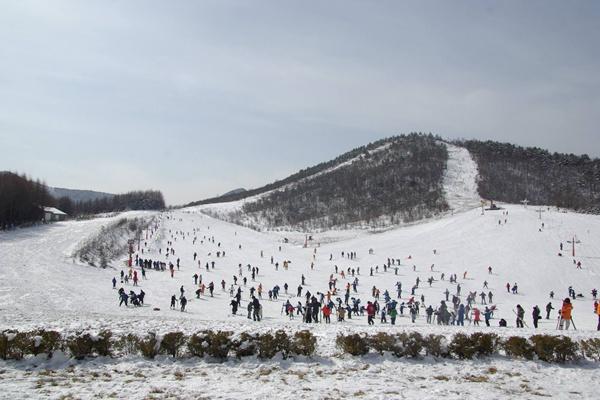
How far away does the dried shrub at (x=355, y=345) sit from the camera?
1071 cm

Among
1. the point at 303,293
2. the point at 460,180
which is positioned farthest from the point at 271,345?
the point at 460,180

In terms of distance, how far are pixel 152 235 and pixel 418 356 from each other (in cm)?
5656

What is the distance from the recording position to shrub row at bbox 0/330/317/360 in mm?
9820

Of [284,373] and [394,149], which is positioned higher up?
[394,149]

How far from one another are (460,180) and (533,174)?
26584mm

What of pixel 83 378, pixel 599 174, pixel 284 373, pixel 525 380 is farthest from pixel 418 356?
pixel 599 174

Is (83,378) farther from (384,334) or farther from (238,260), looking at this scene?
(238,260)

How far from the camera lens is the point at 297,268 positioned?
45.6 m

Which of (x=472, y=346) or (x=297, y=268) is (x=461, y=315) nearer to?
(x=472, y=346)

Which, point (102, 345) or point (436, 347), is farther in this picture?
point (436, 347)

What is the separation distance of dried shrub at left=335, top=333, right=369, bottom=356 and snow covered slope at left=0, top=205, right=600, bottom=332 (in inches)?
118

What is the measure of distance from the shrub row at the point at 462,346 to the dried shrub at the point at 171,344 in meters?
3.84

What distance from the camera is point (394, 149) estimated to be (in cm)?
17200

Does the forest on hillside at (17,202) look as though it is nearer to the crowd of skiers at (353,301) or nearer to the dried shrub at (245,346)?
the crowd of skiers at (353,301)
